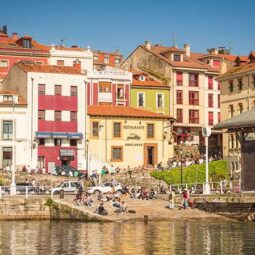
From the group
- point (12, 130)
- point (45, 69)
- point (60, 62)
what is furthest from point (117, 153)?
point (60, 62)

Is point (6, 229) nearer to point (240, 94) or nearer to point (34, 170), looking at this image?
point (34, 170)

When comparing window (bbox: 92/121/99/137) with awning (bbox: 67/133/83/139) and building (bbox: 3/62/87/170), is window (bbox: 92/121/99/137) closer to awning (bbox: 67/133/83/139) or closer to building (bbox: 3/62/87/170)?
building (bbox: 3/62/87/170)

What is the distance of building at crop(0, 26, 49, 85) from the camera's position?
102 metres

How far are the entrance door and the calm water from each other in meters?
37.5

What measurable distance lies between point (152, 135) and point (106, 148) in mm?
6342

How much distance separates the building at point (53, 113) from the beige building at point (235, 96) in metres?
16.9

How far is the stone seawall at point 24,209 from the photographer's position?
189ft

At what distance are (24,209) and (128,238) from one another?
16347mm

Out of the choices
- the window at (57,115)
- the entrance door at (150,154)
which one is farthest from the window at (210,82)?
the window at (57,115)

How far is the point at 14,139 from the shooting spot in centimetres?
8069

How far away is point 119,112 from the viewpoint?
91.0m

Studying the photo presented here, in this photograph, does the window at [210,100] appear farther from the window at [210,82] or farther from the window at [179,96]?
the window at [179,96]

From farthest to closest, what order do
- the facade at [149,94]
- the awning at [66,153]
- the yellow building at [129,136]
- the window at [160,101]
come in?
the window at [160,101] → the facade at [149,94] → the yellow building at [129,136] → the awning at [66,153]

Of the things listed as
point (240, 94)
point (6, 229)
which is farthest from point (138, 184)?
point (6, 229)
